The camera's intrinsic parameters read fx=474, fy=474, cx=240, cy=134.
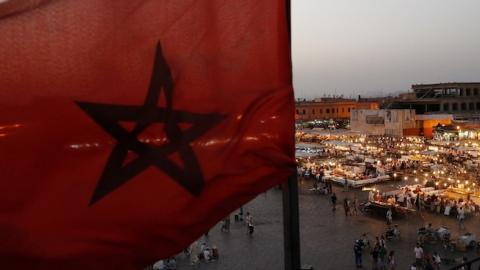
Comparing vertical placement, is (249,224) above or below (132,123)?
below

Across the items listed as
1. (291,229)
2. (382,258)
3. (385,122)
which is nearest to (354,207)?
(382,258)

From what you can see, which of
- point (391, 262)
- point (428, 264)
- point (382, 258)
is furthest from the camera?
point (382, 258)

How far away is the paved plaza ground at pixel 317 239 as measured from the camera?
1450cm

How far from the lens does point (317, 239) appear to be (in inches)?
659

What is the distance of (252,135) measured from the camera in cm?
275

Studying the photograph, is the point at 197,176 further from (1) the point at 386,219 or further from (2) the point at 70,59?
(1) the point at 386,219

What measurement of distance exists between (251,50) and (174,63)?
477 mm

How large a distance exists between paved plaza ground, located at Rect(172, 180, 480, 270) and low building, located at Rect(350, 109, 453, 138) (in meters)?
12.6

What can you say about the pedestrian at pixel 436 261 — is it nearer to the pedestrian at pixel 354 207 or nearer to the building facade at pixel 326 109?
the pedestrian at pixel 354 207

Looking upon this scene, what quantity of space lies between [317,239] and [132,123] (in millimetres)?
15187

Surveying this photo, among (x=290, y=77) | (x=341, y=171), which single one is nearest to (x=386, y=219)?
(x=341, y=171)

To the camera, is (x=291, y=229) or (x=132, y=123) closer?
(x=132, y=123)

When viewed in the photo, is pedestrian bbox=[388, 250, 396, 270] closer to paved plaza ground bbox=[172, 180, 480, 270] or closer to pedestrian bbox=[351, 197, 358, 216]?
paved plaza ground bbox=[172, 180, 480, 270]

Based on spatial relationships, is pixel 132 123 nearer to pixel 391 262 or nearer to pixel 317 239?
pixel 391 262
